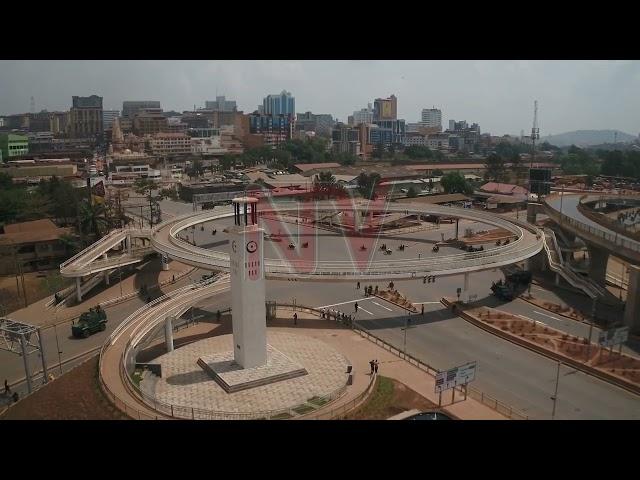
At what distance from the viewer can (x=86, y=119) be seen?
333 feet

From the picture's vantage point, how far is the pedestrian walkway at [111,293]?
71.0 ft

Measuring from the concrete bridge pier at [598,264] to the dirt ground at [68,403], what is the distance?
23.0m

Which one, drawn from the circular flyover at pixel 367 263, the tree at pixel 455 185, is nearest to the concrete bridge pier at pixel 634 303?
the circular flyover at pixel 367 263

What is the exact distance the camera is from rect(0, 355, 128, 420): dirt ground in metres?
12.3

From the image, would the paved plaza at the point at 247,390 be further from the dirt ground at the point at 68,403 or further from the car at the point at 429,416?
the car at the point at 429,416

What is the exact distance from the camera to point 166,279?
2620cm

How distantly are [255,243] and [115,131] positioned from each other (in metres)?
84.1

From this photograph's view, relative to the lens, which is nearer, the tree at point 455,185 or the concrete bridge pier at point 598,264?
the concrete bridge pier at point 598,264

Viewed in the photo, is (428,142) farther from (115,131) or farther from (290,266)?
(290,266)

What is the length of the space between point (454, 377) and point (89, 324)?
551 inches

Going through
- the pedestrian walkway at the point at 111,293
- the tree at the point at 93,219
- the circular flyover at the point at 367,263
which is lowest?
the pedestrian walkway at the point at 111,293

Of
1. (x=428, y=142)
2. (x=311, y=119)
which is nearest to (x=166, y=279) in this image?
(x=428, y=142)

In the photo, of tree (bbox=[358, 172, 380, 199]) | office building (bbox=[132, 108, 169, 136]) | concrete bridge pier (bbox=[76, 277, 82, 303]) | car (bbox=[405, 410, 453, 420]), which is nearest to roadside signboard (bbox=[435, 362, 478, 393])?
car (bbox=[405, 410, 453, 420])

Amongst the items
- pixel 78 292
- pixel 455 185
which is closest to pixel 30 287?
pixel 78 292
